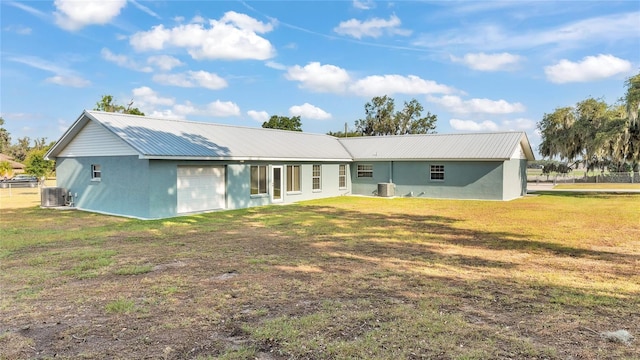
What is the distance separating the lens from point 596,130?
25.0 metres

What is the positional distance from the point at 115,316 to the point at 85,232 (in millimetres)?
7601

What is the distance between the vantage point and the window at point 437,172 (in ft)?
74.6

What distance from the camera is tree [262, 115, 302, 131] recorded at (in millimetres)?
49375

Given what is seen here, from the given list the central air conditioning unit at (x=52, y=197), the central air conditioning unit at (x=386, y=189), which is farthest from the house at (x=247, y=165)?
the central air conditioning unit at (x=52, y=197)

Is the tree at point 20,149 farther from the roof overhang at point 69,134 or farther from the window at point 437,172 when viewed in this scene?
the window at point 437,172

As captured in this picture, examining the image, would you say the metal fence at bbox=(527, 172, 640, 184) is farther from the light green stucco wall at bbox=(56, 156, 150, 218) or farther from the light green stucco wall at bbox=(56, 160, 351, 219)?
the light green stucco wall at bbox=(56, 156, 150, 218)

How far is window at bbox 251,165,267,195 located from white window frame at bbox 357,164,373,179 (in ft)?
27.4

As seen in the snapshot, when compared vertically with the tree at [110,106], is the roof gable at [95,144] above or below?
below

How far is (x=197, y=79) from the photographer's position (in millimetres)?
32406

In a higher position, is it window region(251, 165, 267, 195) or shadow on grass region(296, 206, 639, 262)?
window region(251, 165, 267, 195)

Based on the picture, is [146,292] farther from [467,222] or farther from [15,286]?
[467,222]

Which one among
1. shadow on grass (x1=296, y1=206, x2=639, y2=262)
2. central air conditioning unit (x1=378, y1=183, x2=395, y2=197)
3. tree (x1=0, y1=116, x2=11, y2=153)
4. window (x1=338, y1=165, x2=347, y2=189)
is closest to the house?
window (x1=338, y1=165, x2=347, y2=189)

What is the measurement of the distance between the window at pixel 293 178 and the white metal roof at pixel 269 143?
2.36 feet

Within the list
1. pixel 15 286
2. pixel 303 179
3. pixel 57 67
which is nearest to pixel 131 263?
pixel 15 286
